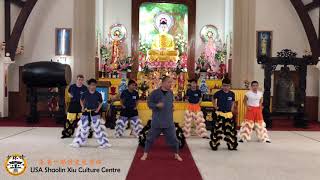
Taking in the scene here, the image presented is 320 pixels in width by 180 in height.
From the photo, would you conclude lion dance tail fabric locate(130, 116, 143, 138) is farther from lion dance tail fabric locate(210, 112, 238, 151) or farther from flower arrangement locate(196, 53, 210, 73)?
flower arrangement locate(196, 53, 210, 73)

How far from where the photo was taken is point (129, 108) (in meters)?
10.3

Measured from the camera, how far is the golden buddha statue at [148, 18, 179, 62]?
72.6 feet

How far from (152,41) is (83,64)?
6995 mm

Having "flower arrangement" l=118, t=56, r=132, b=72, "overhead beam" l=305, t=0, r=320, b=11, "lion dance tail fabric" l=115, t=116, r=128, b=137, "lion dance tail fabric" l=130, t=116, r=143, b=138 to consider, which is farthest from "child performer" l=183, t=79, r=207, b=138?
"flower arrangement" l=118, t=56, r=132, b=72

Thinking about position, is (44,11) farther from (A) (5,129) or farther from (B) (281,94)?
(B) (281,94)

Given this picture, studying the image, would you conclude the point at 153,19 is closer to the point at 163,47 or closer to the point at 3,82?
the point at 163,47

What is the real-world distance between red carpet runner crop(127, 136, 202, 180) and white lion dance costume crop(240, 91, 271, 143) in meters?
2.27

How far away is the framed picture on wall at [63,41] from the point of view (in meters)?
16.1

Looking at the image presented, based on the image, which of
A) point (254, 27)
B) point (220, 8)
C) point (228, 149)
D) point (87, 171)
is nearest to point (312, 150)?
point (228, 149)

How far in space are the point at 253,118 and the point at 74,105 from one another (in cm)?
435

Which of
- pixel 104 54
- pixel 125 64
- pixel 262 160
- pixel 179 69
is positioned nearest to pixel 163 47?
pixel 125 64

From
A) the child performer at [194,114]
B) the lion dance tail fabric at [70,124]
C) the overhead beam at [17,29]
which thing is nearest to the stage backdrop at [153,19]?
the overhead beam at [17,29]

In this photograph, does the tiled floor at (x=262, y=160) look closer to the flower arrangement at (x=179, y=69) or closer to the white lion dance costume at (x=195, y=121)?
the white lion dance costume at (x=195, y=121)

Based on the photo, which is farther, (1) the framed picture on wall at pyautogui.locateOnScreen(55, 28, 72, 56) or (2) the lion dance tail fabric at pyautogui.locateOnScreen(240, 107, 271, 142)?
(1) the framed picture on wall at pyautogui.locateOnScreen(55, 28, 72, 56)
